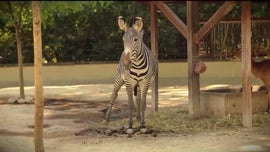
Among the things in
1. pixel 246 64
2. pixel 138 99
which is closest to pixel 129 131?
pixel 138 99

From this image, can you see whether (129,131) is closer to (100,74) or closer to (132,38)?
(132,38)

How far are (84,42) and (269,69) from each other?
1228 centimetres

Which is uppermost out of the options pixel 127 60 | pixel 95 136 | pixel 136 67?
pixel 127 60

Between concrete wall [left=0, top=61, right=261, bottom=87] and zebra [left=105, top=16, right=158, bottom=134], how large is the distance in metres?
9.50

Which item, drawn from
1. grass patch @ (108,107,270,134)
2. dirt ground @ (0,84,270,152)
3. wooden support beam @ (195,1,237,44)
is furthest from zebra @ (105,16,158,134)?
wooden support beam @ (195,1,237,44)

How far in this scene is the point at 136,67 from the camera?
31.9 ft

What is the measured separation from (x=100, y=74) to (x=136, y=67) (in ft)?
35.2

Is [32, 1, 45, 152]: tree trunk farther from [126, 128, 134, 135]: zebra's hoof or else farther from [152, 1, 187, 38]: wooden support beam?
[152, 1, 187, 38]: wooden support beam

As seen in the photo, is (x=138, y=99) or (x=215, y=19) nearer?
(x=215, y=19)

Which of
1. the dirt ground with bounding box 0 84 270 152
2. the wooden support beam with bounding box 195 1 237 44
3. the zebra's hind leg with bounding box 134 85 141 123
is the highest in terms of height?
the wooden support beam with bounding box 195 1 237 44

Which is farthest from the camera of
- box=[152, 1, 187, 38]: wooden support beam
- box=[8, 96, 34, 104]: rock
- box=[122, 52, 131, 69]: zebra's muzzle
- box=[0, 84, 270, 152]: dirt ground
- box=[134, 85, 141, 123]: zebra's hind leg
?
box=[8, 96, 34, 104]: rock

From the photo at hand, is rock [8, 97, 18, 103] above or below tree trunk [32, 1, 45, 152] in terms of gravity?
below

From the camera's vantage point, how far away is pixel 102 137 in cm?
890

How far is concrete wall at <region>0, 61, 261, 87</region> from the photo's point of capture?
1988 centimetres
